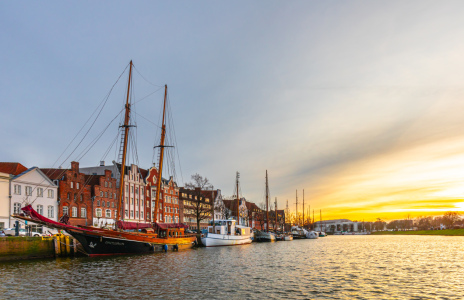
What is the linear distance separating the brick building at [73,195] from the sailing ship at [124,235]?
90.0ft

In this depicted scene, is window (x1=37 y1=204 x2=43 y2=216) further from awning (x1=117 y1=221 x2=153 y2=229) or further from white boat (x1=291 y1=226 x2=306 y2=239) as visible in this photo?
white boat (x1=291 y1=226 x2=306 y2=239)

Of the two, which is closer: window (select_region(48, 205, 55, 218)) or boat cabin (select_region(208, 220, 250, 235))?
window (select_region(48, 205, 55, 218))

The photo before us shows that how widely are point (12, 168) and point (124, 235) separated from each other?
37.3 meters

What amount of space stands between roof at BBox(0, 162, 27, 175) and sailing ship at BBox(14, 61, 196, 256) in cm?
2255

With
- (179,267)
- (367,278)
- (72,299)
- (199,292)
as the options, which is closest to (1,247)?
(179,267)

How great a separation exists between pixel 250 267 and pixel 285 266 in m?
3.80

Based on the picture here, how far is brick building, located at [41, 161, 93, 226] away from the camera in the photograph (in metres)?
84.8

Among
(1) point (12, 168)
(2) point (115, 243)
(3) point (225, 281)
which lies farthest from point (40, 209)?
(3) point (225, 281)

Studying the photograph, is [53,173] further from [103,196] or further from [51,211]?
[103,196]

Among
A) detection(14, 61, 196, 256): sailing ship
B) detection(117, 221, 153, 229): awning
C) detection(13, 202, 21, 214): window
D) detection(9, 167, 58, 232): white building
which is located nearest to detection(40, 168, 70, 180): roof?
detection(9, 167, 58, 232): white building

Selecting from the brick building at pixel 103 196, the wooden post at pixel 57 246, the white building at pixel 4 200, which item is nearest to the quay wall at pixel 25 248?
the wooden post at pixel 57 246

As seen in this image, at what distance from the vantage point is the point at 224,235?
280 ft

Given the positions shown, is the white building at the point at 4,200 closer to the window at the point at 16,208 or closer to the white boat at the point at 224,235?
the window at the point at 16,208

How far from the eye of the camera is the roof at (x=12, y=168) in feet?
251
